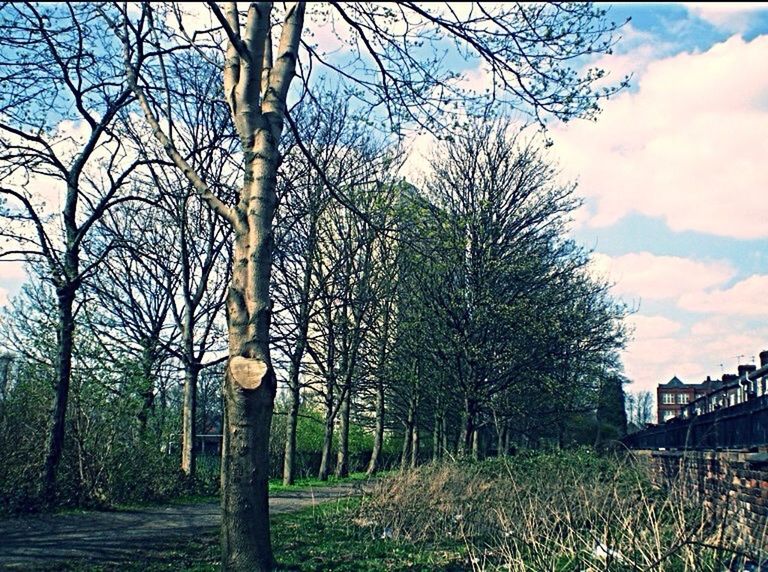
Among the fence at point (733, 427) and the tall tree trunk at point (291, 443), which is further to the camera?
the tall tree trunk at point (291, 443)

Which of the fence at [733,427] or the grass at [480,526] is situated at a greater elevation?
the fence at [733,427]

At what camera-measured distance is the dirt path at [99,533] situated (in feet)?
25.9

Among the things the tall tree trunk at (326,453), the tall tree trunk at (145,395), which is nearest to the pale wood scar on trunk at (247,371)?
the tall tree trunk at (145,395)

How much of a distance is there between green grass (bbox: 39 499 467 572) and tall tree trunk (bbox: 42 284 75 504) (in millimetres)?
4249

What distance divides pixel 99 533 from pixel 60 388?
→ 403 centimetres

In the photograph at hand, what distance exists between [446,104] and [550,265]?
13.2m

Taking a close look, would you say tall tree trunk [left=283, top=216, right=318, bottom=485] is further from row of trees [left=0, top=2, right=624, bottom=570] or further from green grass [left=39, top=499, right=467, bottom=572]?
green grass [left=39, top=499, right=467, bottom=572]

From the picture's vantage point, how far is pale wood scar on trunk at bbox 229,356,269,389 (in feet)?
20.1

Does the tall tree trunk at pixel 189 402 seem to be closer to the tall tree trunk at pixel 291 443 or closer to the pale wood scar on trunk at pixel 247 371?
the tall tree trunk at pixel 291 443

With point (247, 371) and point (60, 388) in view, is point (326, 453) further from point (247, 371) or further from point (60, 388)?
point (247, 371)

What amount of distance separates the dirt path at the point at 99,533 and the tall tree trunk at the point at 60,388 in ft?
3.35

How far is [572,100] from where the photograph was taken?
27.6 feet

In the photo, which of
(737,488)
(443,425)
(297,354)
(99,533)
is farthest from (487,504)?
(443,425)

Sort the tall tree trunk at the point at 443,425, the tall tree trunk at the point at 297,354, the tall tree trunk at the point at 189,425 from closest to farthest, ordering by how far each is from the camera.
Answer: the tall tree trunk at the point at 189,425, the tall tree trunk at the point at 297,354, the tall tree trunk at the point at 443,425
